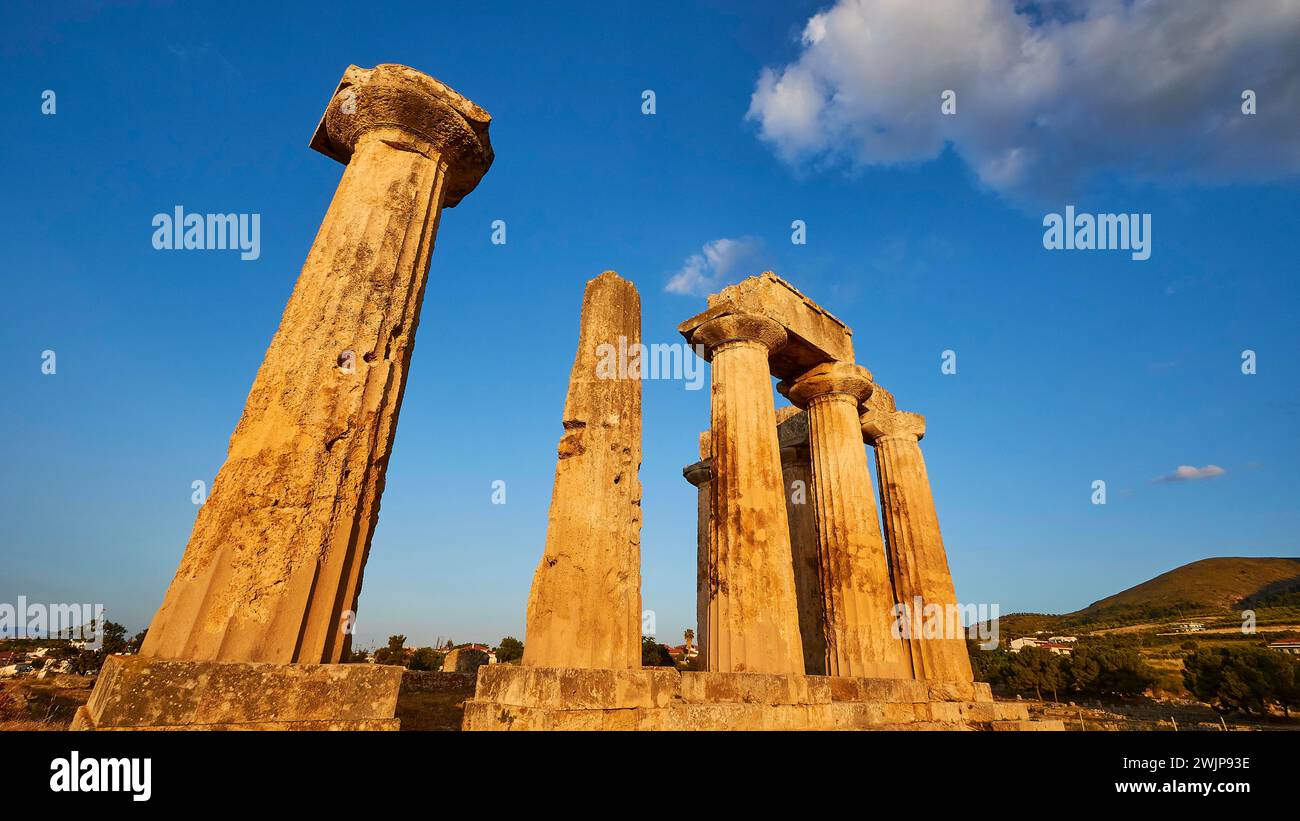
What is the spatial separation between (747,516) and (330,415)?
7580 mm

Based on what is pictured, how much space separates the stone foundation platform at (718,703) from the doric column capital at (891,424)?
649 centimetres

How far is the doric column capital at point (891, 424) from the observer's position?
1655 cm

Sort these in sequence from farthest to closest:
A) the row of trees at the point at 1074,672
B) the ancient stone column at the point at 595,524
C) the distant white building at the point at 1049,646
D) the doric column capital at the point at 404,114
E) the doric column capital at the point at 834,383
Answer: the distant white building at the point at 1049,646 → the row of trees at the point at 1074,672 → the doric column capital at the point at 834,383 → the ancient stone column at the point at 595,524 → the doric column capital at the point at 404,114

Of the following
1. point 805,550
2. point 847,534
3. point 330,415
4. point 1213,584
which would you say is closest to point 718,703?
point 330,415

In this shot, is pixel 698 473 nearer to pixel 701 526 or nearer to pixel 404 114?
pixel 701 526

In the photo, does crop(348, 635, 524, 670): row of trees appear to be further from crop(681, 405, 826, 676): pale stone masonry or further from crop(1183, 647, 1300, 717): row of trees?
crop(1183, 647, 1300, 717): row of trees

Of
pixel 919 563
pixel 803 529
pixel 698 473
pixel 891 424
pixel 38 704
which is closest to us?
pixel 38 704

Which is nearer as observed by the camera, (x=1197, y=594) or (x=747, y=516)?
(x=747, y=516)

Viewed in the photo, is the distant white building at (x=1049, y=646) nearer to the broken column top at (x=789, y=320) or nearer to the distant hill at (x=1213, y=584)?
the broken column top at (x=789, y=320)

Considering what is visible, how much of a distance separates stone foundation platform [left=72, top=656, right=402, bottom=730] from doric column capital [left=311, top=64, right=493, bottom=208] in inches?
195

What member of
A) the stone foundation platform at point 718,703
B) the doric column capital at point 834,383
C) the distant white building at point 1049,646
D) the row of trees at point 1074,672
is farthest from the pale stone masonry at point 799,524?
the distant white building at point 1049,646

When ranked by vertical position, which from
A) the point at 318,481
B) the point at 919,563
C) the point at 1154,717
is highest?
the point at 318,481

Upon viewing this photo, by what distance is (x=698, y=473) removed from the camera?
60.2 ft
